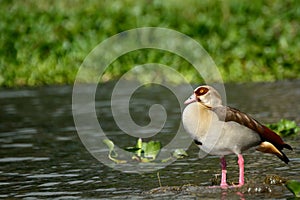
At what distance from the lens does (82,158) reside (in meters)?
9.55

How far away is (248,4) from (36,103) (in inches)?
238

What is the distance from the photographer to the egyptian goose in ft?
23.1

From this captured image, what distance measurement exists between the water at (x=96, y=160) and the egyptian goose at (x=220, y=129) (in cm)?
36

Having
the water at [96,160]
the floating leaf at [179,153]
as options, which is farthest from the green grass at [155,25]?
the floating leaf at [179,153]

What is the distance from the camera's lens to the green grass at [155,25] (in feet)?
53.9

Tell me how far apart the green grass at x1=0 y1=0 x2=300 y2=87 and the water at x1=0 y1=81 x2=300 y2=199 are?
3.54ft

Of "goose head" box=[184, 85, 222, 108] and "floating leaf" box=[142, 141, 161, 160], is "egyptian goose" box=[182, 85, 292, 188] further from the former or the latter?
"floating leaf" box=[142, 141, 161, 160]

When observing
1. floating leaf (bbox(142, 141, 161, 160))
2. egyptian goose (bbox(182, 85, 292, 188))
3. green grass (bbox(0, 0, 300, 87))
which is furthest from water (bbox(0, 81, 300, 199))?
green grass (bbox(0, 0, 300, 87))

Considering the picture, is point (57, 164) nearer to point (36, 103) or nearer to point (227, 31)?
point (36, 103)

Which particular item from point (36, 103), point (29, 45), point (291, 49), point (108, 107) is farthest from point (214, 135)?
point (29, 45)

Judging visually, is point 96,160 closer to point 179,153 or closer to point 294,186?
point 179,153

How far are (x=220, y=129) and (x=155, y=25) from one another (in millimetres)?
10860

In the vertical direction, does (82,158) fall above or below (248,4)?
Result: below

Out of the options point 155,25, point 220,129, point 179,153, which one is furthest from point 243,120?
point 155,25
